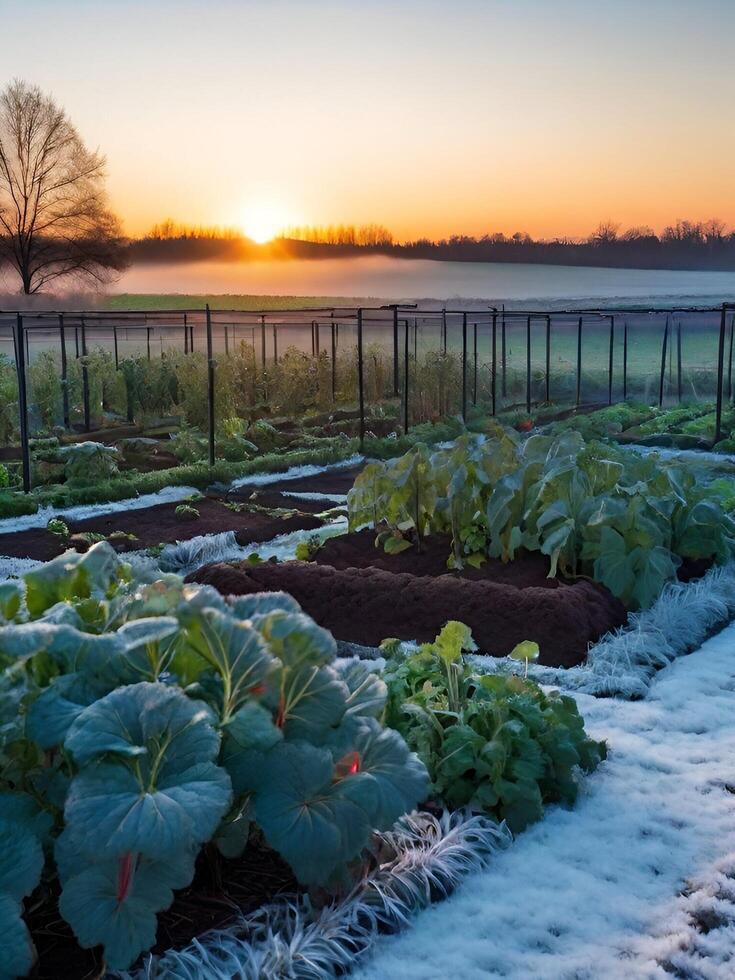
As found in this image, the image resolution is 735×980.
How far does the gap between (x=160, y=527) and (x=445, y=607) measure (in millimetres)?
3885

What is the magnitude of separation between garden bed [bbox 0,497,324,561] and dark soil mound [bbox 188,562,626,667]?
2249 mm

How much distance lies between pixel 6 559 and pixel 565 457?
3.89 meters

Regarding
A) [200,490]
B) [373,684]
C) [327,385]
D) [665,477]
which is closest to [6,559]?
[200,490]

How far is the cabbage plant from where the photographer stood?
2.11m

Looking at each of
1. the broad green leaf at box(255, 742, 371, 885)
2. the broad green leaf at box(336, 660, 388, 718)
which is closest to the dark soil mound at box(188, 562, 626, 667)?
the broad green leaf at box(336, 660, 388, 718)

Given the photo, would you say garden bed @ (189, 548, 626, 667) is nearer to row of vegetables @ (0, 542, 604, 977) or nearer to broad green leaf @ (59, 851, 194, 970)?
row of vegetables @ (0, 542, 604, 977)

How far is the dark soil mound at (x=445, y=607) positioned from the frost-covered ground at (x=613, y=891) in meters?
1.10

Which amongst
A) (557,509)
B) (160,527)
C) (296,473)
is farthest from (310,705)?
(296,473)

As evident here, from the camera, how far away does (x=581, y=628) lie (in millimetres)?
5043

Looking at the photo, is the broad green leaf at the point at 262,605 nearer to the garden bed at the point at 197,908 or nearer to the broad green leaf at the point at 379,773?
the broad green leaf at the point at 379,773

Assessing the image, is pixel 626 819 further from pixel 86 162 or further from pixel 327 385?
pixel 86 162

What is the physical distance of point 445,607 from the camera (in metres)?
5.30

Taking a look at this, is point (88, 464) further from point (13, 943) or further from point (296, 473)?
point (13, 943)

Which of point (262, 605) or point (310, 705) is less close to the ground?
point (262, 605)
